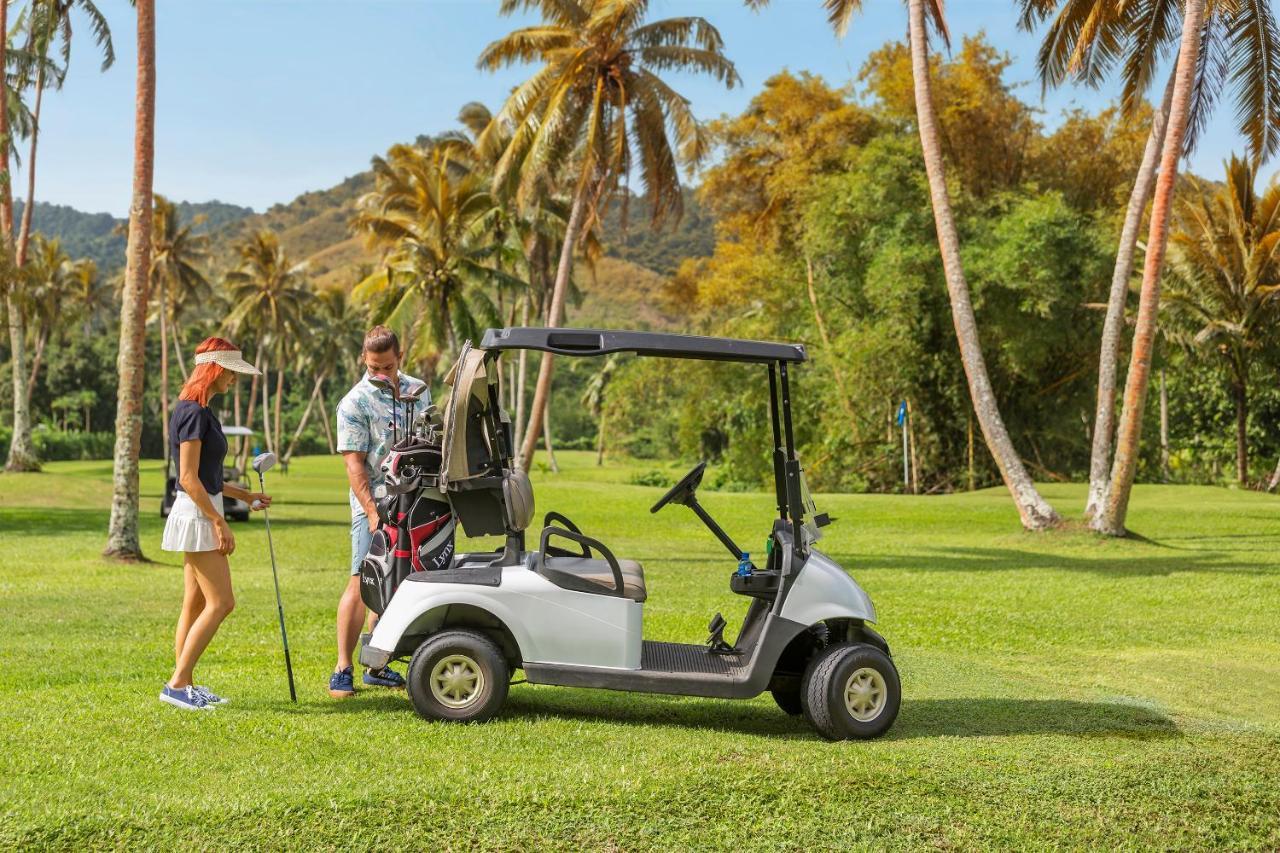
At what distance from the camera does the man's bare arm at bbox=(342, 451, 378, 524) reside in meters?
6.57

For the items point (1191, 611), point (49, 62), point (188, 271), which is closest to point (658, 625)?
point (1191, 611)

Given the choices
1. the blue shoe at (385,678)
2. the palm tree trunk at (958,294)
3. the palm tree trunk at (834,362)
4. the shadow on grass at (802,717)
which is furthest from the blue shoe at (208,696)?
the palm tree trunk at (834,362)

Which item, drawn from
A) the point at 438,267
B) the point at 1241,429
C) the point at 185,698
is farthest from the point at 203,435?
the point at 1241,429

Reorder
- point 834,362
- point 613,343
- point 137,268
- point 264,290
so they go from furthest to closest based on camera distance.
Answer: point 264,290, point 834,362, point 137,268, point 613,343

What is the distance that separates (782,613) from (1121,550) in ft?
45.0

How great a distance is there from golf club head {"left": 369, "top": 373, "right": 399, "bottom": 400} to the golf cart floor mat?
1.93 meters

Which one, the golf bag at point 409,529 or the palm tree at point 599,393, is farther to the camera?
the palm tree at point 599,393

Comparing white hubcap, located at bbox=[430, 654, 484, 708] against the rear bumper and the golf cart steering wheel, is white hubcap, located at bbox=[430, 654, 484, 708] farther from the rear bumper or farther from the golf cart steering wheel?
the golf cart steering wheel

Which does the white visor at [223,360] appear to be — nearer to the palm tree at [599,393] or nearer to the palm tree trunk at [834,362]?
the palm tree trunk at [834,362]

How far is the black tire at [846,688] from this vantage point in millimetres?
5898

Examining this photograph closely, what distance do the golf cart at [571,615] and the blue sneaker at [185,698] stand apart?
877 mm

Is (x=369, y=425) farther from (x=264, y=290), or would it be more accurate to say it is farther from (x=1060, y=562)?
(x=264, y=290)

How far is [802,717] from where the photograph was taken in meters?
6.63

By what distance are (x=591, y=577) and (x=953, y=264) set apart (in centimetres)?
1461
